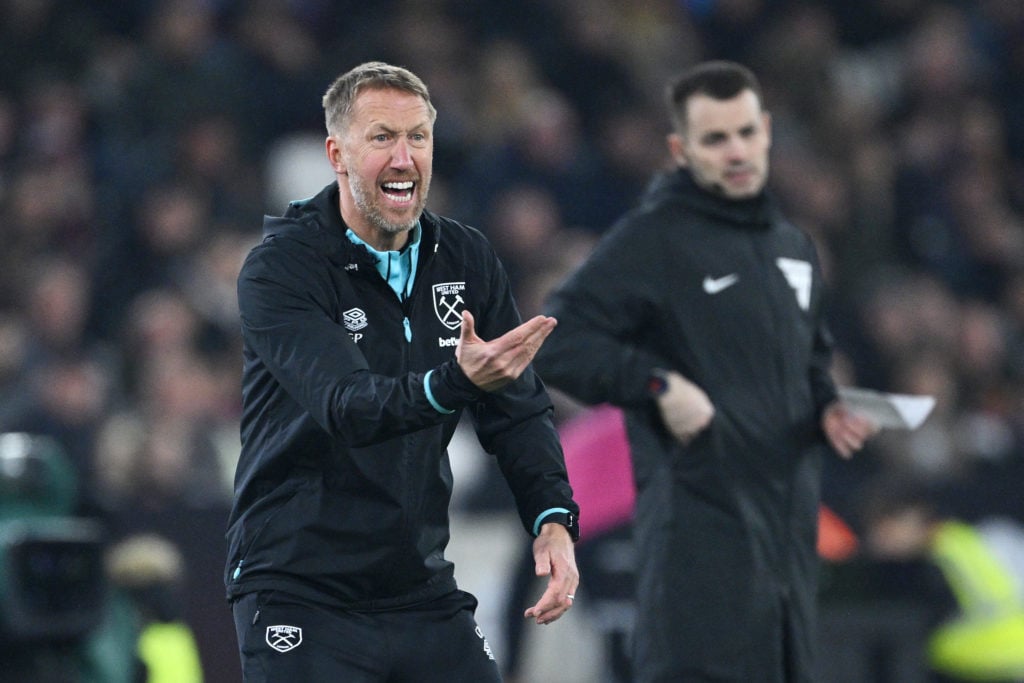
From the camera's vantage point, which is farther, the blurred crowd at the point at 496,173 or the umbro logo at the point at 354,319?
the blurred crowd at the point at 496,173

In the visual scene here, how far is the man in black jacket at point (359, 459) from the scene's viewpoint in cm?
374

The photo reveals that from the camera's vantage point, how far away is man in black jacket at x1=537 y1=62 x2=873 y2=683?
→ 495cm

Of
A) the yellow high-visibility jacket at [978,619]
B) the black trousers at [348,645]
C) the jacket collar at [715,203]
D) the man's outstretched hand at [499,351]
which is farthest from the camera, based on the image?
the yellow high-visibility jacket at [978,619]

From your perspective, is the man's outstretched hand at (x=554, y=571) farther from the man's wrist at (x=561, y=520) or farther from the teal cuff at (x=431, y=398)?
the teal cuff at (x=431, y=398)

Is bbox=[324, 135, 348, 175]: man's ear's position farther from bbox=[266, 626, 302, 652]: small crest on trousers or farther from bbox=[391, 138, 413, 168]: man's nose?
bbox=[266, 626, 302, 652]: small crest on trousers

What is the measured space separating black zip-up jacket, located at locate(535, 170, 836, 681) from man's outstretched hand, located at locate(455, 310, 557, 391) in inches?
62.8

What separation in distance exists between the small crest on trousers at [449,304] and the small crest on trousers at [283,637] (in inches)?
29.2

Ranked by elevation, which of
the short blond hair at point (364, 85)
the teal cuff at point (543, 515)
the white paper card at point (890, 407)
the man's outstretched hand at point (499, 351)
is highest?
the short blond hair at point (364, 85)

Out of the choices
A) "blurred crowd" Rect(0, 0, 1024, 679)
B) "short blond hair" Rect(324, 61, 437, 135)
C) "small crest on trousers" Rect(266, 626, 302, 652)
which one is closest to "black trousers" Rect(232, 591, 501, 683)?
"small crest on trousers" Rect(266, 626, 302, 652)

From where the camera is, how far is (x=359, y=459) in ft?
12.4

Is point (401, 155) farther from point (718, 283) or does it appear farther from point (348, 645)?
point (718, 283)

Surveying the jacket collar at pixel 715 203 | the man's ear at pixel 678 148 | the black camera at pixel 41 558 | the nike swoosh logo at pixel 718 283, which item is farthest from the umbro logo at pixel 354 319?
the black camera at pixel 41 558

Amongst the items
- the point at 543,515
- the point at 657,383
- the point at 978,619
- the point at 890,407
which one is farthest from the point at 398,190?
the point at 978,619

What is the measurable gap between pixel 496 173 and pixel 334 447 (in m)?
7.00
